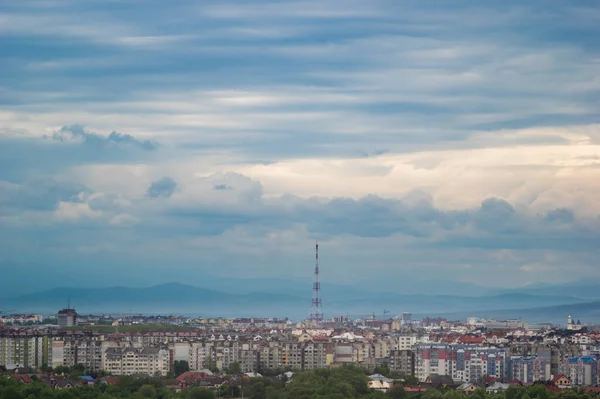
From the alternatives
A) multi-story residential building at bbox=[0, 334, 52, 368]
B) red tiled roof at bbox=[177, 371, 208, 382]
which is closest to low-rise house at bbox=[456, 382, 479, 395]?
red tiled roof at bbox=[177, 371, 208, 382]

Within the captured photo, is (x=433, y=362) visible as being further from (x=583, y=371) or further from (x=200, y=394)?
(x=200, y=394)

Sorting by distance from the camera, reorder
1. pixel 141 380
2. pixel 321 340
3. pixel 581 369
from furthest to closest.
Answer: pixel 321 340 < pixel 581 369 < pixel 141 380

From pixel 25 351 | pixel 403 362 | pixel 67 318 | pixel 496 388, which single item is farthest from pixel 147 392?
pixel 67 318

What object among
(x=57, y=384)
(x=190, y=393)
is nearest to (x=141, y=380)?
(x=57, y=384)

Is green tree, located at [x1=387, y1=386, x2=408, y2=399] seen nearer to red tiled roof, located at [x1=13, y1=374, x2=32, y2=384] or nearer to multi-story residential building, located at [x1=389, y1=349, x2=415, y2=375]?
red tiled roof, located at [x1=13, y1=374, x2=32, y2=384]

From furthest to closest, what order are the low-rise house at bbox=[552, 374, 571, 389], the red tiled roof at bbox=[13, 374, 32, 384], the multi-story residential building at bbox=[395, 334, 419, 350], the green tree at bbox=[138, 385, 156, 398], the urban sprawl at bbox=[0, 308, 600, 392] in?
the multi-story residential building at bbox=[395, 334, 419, 350], the urban sprawl at bbox=[0, 308, 600, 392], the low-rise house at bbox=[552, 374, 571, 389], the red tiled roof at bbox=[13, 374, 32, 384], the green tree at bbox=[138, 385, 156, 398]

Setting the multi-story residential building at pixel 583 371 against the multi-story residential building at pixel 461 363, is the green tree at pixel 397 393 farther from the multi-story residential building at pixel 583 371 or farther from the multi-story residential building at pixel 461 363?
the multi-story residential building at pixel 461 363

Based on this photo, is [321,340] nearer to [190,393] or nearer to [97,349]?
[97,349]

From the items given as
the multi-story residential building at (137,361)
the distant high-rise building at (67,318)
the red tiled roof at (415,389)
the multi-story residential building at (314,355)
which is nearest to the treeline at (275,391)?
the red tiled roof at (415,389)
